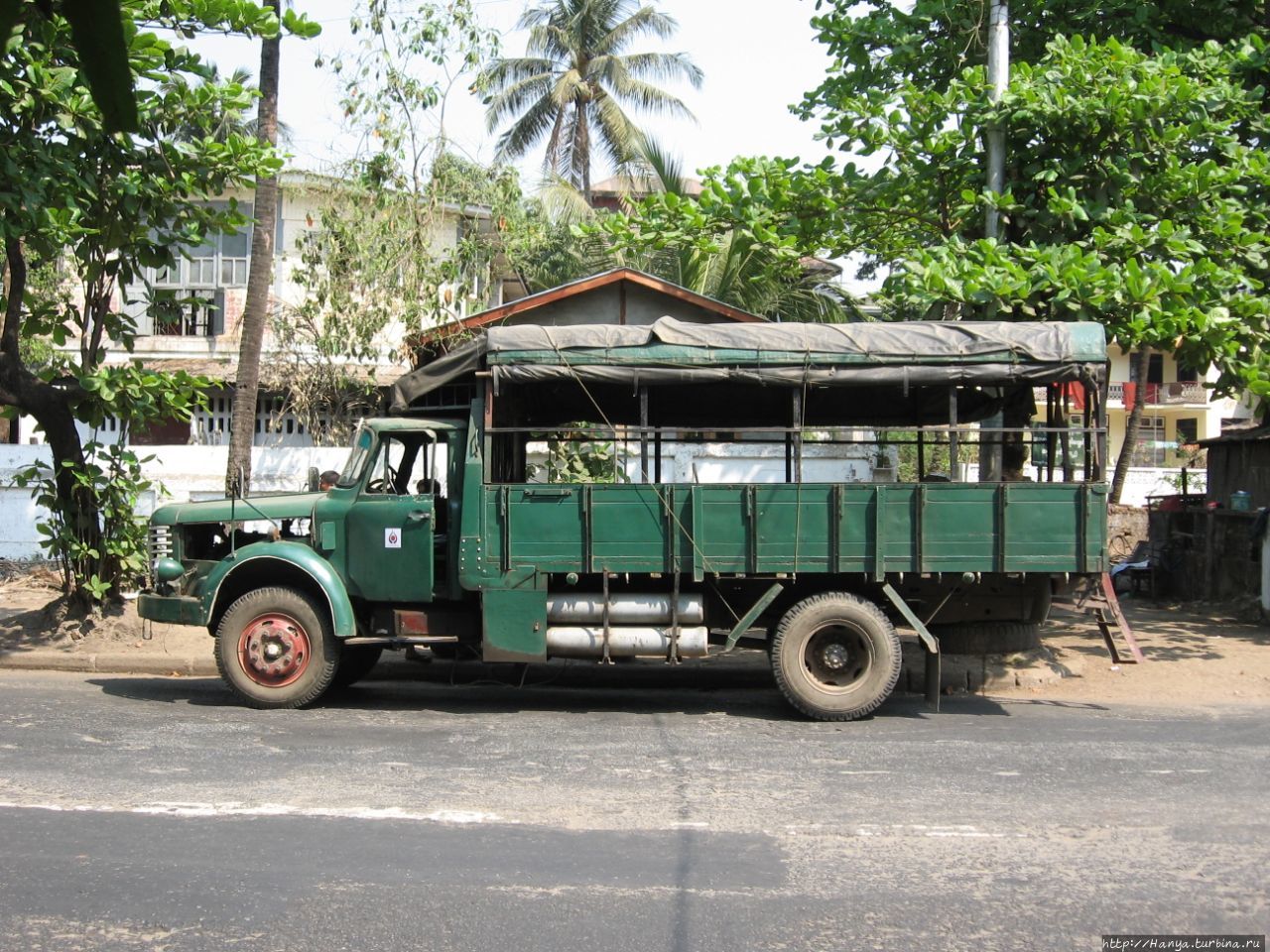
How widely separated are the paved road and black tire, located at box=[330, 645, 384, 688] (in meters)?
0.61

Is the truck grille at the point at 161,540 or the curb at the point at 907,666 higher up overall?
the truck grille at the point at 161,540

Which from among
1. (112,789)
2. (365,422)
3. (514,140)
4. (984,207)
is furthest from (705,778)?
(514,140)

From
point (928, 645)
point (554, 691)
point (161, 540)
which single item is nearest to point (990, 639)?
point (928, 645)

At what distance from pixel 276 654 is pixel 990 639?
227 inches

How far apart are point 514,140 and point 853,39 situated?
22108mm

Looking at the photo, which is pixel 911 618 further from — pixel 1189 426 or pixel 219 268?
pixel 1189 426

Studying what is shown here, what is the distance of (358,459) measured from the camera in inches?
368

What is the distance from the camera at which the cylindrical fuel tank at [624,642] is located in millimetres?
8695

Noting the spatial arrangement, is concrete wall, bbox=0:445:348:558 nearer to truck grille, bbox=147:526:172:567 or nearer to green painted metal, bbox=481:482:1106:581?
truck grille, bbox=147:526:172:567

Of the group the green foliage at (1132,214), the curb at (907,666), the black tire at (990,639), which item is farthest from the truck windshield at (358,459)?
the black tire at (990,639)

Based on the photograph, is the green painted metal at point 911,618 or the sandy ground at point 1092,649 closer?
the green painted metal at point 911,618

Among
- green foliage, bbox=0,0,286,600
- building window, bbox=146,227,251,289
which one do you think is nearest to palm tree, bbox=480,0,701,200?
building window, bbox=146,227,251,289

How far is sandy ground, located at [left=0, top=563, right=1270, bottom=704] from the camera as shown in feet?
32.8

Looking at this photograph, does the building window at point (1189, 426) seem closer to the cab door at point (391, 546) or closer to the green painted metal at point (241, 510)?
the cab door at point (391, 546)
